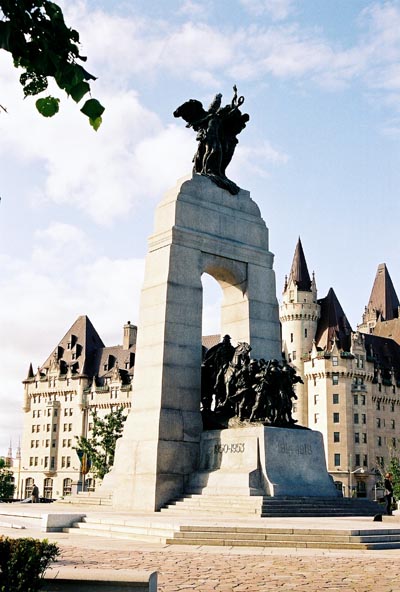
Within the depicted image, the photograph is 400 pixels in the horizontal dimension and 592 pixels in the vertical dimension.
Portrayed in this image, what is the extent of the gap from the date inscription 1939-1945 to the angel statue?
34.4 ft

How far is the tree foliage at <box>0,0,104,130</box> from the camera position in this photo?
18.3 ft

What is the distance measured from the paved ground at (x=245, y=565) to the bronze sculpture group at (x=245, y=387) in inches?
324

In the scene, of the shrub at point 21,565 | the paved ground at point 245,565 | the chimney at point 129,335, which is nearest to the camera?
the shrub at point 21,565

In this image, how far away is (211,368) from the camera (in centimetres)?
2538

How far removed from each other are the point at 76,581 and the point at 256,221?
22695mm

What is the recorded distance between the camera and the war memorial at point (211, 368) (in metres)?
22.5

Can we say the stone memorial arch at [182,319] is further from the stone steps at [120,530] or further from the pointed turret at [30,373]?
the pointed turret at [30,373]

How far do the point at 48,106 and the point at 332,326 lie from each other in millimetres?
99575

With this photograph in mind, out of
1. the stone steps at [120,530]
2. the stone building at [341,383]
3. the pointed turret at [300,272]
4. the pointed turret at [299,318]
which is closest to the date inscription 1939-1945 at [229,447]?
the stone steps at [120,530]

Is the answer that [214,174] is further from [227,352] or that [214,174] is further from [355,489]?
[355,489]

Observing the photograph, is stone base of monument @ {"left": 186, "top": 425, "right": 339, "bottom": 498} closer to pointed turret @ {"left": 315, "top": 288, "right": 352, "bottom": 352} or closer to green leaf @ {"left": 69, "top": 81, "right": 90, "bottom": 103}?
green leaf @ {"left": 69, "top": 81, "right": 90, "bottom": 103}

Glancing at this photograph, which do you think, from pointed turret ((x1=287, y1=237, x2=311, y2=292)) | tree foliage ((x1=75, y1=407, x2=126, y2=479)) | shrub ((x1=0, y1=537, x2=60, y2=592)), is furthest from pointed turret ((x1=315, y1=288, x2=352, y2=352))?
shrub ((x1=0, y1=537, x2=60, y2=592))

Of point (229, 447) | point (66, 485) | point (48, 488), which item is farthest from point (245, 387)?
point (48, 488)

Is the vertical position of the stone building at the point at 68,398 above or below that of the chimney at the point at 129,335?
below
